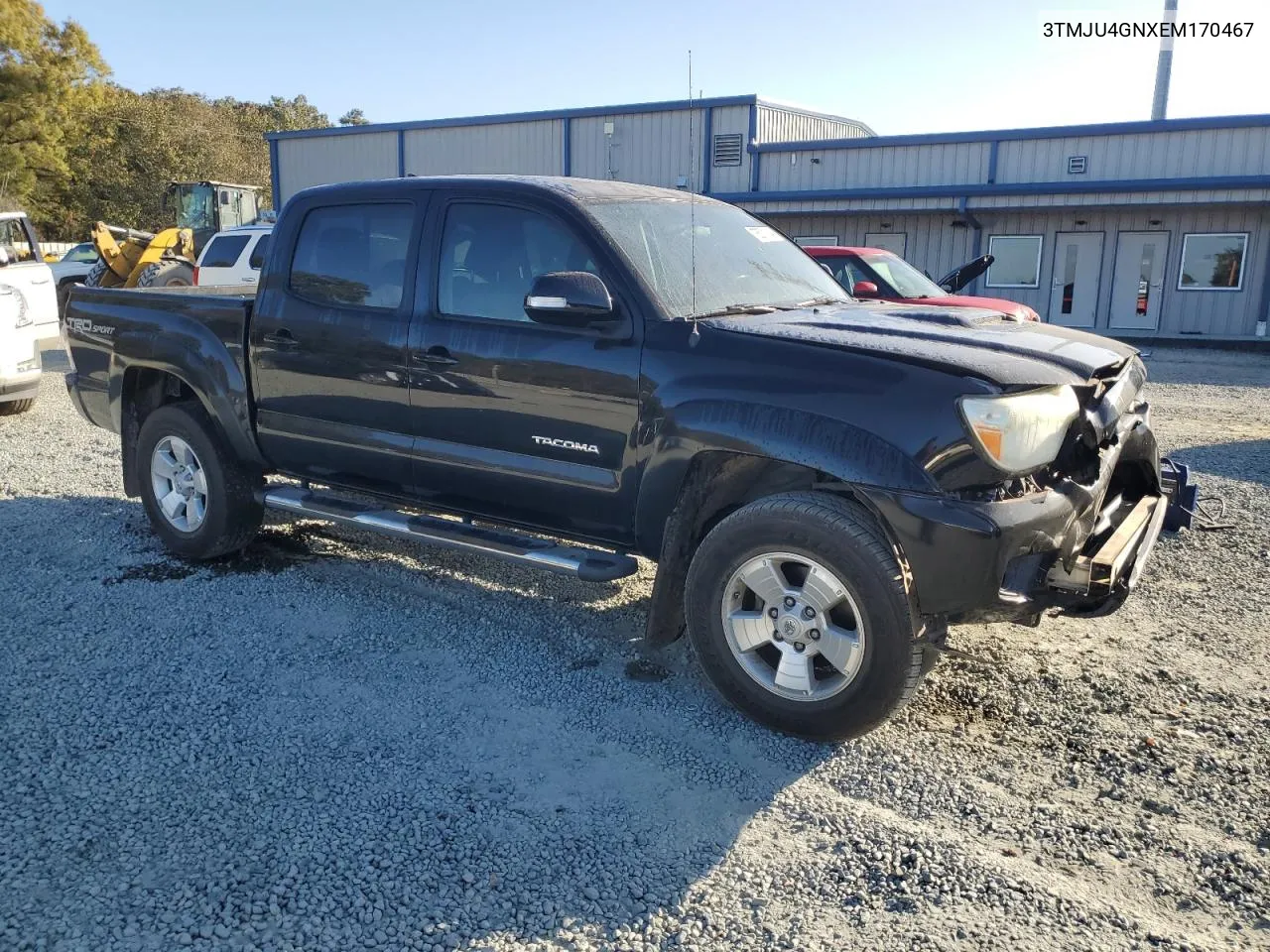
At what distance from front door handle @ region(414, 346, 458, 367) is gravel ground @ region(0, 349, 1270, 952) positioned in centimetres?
129

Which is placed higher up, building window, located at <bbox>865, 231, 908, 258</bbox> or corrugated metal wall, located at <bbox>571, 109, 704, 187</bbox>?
corrugated metal wall, located at <bbox>571, 109, 704, 187</bbox>

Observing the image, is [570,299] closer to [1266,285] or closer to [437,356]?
[437,356]

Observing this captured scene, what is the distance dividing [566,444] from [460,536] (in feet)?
2.48

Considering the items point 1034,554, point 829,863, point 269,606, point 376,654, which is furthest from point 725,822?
point 269,606

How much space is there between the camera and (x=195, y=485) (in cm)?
571

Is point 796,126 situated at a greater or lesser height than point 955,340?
greater

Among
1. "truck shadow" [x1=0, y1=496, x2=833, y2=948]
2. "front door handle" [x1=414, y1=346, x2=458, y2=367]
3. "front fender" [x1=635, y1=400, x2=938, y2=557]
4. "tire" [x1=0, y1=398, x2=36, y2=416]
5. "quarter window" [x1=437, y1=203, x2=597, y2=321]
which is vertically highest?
"quarter window" [x1=437, y1=203, x2=597, y2=321]

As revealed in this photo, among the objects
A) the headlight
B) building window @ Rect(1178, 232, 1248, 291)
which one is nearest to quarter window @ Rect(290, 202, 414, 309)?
the headlight

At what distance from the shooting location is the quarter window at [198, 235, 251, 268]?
52.9 ft

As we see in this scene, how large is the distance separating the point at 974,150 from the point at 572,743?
22177 millimetres

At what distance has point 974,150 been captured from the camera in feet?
74.5

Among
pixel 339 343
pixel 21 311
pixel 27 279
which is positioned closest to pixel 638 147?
pixel 27 279

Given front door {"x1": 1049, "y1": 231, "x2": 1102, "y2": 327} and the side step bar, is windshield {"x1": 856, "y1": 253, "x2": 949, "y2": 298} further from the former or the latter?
front door {"x1": 1049, "y1": 231, "x2": 1102, "y2": 327}

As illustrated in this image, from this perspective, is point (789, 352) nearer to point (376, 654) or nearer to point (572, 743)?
point (572, 743)
